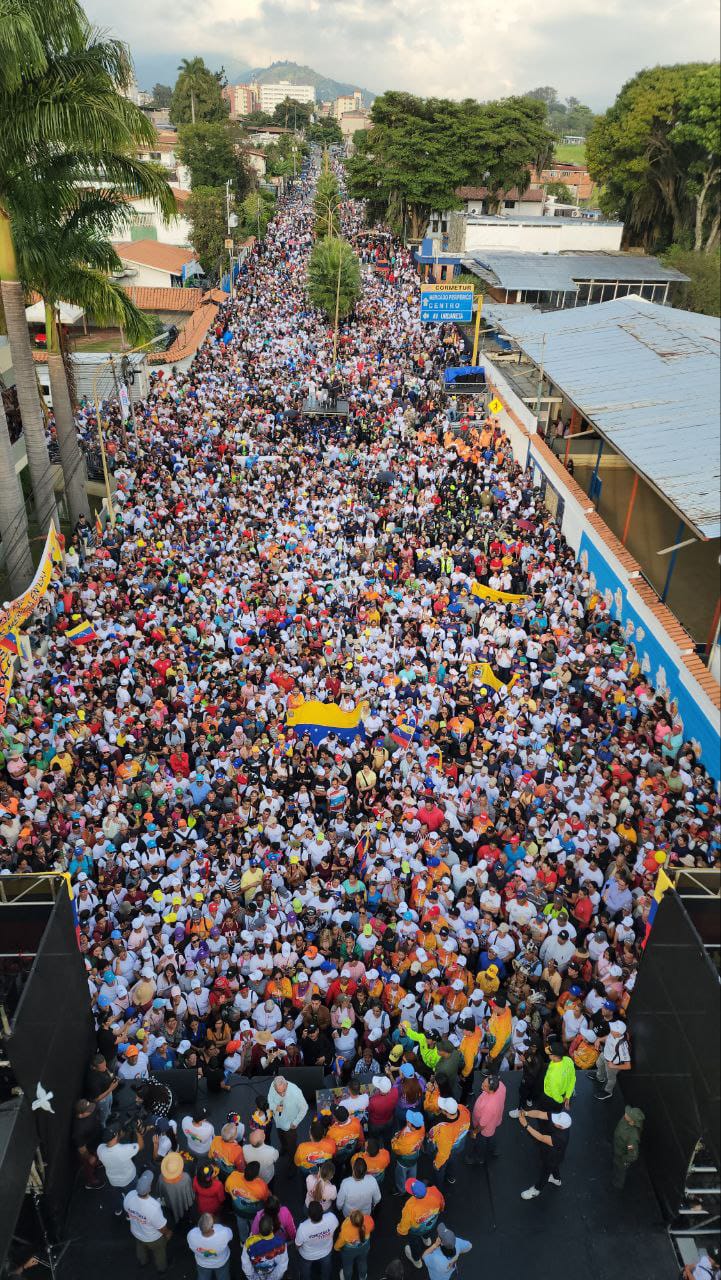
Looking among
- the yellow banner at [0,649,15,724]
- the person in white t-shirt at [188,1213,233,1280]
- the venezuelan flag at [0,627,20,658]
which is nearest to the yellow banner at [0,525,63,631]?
the venezuelan flag at [0,627,20,658]

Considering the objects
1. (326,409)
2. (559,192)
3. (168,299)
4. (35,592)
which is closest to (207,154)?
(168,299)

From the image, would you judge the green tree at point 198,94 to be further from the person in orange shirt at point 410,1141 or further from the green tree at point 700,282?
the person in orange shirt at point 410,1141

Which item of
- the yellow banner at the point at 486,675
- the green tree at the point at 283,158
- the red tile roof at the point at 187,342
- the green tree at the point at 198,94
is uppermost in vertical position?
the green tree at the point at 198,94

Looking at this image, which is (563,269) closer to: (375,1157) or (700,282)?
(700,282)

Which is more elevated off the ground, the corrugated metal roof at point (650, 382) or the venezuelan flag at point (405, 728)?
the corrugated metal roof at point (650, 382)

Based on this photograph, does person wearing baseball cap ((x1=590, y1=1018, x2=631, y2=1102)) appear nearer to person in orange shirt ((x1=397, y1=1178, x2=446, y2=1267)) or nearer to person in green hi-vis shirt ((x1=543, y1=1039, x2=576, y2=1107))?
person in green hi-vis shirt ((x1=543, y1=1039, x2=576, y2=1107))

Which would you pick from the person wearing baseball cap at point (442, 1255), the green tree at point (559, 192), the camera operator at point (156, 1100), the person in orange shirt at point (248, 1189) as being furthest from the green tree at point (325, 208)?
the person wearing baseball cap at point (442, 1255)
